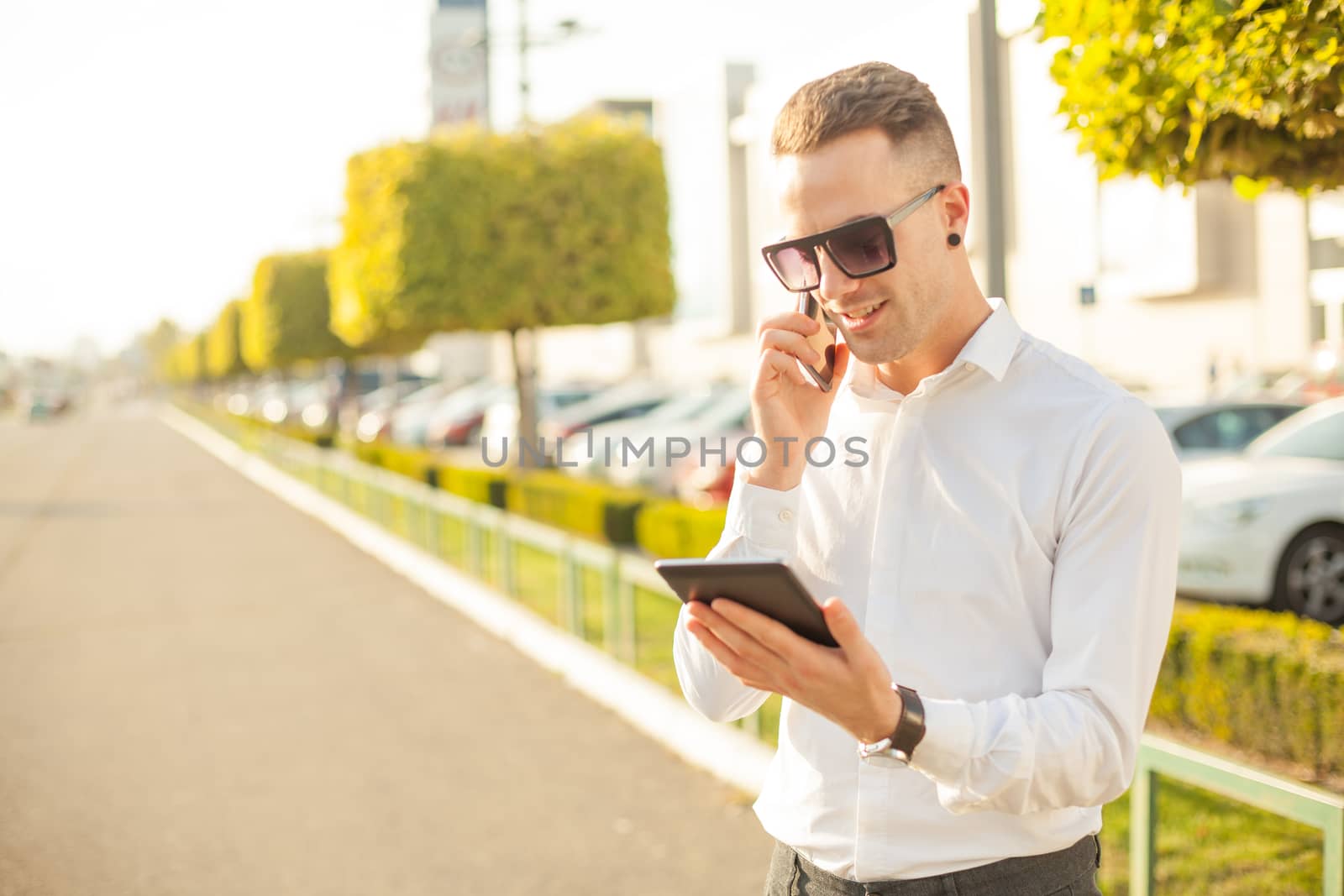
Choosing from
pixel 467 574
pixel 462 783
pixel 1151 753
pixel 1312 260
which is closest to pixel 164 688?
pixel 462 783

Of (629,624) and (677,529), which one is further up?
(677,529)

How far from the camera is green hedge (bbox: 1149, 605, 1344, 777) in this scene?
205 inches

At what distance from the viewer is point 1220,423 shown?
10664 mm

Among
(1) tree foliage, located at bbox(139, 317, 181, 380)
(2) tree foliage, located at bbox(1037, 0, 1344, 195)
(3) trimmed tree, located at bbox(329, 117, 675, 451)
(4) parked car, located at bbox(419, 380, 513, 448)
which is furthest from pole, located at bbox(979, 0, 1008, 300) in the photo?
(1) tree foliage, located at bbox(139, 317, 181, 380)

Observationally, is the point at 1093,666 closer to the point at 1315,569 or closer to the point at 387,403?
the point at 1315,569

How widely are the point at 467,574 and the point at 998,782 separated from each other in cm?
1040

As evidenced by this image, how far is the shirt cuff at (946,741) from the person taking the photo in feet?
5.01

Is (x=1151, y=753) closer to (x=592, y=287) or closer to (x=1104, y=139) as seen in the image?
(x=1104, y=139)

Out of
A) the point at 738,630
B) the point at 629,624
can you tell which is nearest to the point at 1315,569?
the point at 629,624

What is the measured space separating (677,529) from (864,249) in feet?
31.6

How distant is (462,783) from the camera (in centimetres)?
603

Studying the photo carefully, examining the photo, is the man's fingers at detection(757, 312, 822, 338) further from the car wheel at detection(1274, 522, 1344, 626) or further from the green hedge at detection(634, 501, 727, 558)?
the green hedge at detection(634, 501, 727, 558)

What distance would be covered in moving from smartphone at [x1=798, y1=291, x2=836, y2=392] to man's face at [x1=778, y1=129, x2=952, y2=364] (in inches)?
4.2

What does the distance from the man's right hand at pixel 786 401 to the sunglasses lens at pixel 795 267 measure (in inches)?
2.2
